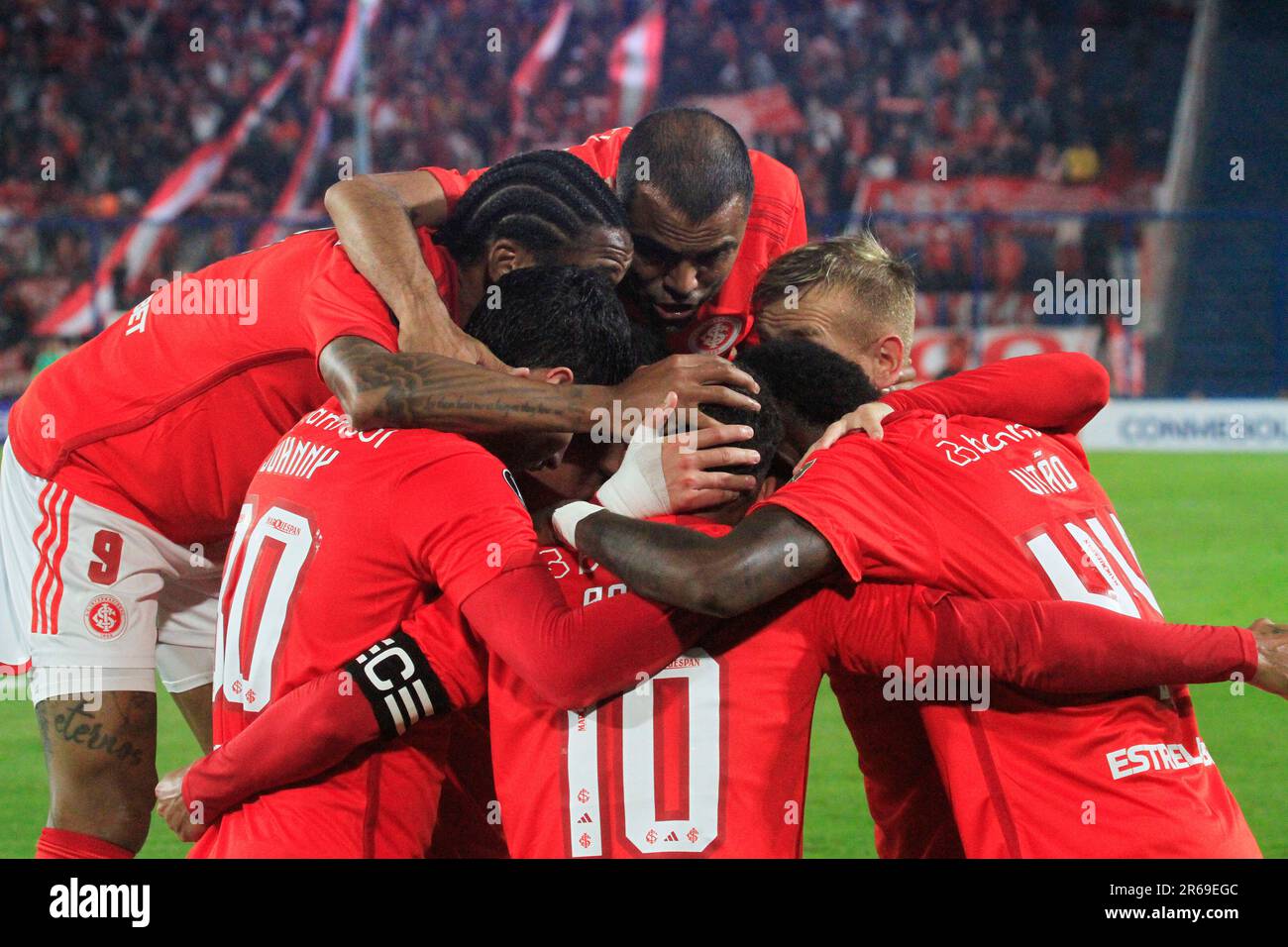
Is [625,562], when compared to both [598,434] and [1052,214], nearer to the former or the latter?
[598,434]

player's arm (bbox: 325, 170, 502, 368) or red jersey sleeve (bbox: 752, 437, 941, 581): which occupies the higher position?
player's arm (bbox: 325, 170, 502, 368)

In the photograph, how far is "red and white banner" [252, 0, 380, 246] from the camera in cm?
1834

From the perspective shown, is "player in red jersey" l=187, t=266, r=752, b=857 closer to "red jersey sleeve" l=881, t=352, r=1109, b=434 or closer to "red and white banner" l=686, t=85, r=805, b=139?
"red jersey sleeve" l=881, t=352, r=1109, b=434

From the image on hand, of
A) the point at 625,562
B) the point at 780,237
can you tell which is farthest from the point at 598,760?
the point at 780,237

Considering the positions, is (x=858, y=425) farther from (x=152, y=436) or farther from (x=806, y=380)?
(x=152, y=436)

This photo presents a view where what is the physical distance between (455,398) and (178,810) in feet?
3.09

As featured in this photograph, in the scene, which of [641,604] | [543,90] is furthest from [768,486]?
[543,90]

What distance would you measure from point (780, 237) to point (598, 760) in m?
2.25

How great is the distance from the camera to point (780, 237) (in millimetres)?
4293

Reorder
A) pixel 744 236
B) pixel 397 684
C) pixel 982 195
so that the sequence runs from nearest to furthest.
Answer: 1. pixel 397 684
2. pixel 744 236
3. pixel 982 195

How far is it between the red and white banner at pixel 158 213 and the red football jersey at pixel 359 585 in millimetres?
12636

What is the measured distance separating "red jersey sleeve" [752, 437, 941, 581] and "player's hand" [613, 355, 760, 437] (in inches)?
7.5

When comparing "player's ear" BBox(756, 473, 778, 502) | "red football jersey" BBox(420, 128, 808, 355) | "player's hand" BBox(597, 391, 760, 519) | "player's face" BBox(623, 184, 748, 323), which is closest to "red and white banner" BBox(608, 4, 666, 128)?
"red football jersey" BBox(420, 128, 808, 355)

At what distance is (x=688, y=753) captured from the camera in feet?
7.95
